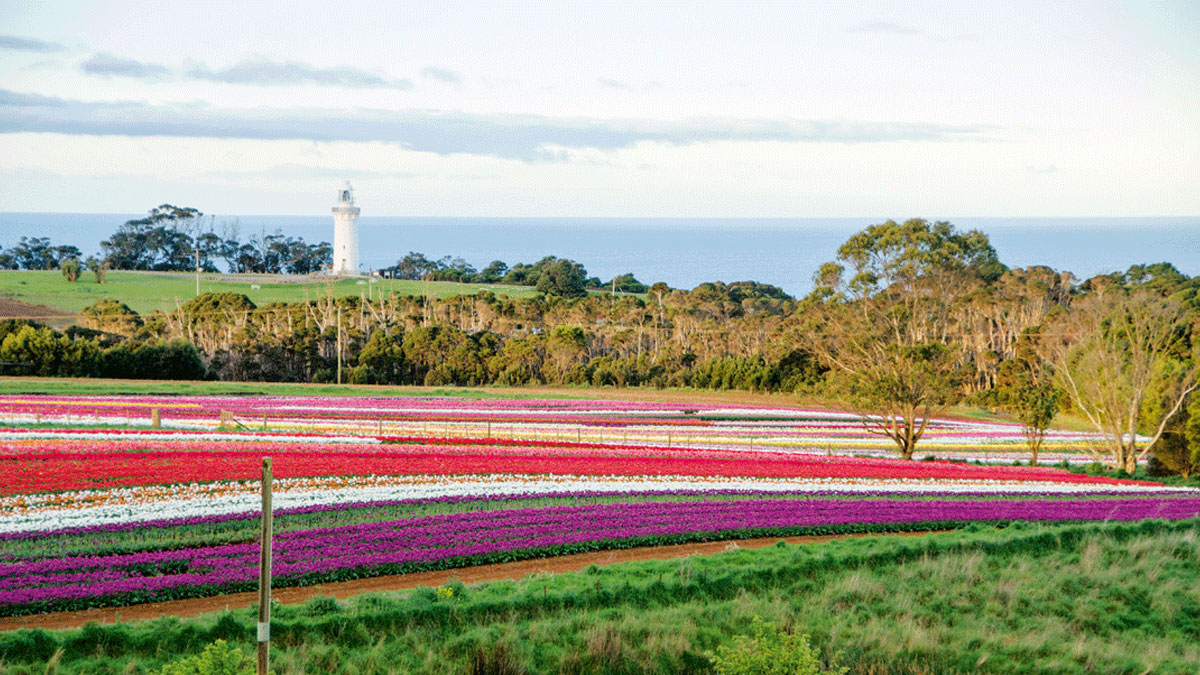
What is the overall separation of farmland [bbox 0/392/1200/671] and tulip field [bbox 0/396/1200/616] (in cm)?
6

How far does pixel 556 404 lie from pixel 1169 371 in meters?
25.7

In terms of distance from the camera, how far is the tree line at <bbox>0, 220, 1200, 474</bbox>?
34531mm

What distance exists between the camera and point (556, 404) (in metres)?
47.2

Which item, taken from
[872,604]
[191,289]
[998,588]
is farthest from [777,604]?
[191,289]

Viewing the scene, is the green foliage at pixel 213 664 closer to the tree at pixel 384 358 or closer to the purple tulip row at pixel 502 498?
the purple tulip row at pixel 502 498

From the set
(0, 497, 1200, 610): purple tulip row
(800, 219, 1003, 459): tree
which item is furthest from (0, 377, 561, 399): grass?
(0, 497, 1200, 610): purple tulip row

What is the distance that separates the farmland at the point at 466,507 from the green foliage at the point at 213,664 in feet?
5.45

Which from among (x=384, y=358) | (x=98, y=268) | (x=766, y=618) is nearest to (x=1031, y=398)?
(x=766, y=618)

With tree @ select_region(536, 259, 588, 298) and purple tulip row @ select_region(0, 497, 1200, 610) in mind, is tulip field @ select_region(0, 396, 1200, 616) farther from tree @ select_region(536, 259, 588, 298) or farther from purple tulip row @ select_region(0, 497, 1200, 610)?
tree @ select_region(536, 259, 588, 298)

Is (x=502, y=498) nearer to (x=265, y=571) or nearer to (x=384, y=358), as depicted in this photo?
(x=265, y=571)

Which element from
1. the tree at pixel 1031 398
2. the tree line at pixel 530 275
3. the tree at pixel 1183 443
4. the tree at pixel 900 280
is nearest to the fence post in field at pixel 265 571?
the tree at pixel 1031 398

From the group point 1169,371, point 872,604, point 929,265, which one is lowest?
point 872,604

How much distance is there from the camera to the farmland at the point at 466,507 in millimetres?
12516

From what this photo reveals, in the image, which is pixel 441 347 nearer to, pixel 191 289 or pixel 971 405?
pixel 971 405
